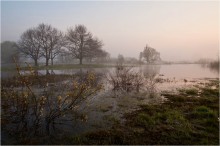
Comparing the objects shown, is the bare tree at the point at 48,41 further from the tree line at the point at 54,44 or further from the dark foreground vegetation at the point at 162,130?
the dark foreground vegetation at the point at 162,130

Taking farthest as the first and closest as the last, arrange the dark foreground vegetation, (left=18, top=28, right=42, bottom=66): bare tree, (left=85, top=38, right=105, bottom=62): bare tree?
(left=85, top=38, right=105, bottom=62): bare tree, (left=18, top=28, right=42, bottom=66): bare tree, the dark foreground vegetation

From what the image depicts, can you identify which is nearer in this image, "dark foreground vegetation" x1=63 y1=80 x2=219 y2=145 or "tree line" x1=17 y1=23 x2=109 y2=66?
"dark foreground vegetation" x1=63 y1=80 x2=219 y2=145

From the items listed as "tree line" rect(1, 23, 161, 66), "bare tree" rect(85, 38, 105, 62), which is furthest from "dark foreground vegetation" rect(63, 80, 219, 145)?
"bare tree" rect(85, 38, 105, 62)

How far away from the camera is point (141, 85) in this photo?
15922 millimetres

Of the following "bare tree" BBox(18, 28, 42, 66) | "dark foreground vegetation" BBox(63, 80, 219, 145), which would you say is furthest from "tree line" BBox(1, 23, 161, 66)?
"dark foreground vegetation" BBox(63, 80, 219, 145)

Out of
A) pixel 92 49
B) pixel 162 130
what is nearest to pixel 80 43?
pixel 92 49

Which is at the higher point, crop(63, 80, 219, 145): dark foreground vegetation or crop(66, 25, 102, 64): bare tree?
crop(66, 25, 102, 64): bare tree

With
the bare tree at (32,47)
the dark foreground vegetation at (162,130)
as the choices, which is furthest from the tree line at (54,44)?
the dark foreground vegetation at (162,130)

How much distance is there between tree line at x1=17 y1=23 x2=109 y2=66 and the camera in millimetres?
46281

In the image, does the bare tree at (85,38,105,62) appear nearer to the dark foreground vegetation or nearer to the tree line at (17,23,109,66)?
the tree line at (17,23,109,66)

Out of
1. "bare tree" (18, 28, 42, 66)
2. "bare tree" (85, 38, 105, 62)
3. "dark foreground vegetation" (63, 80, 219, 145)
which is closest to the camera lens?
"dark foreground vegetation" (63, 80, 219, 145)

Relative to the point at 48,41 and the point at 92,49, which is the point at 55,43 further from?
the point at 92,49

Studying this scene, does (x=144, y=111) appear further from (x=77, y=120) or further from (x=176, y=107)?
(x=77, y=120)

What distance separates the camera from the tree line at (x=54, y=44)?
152ft
